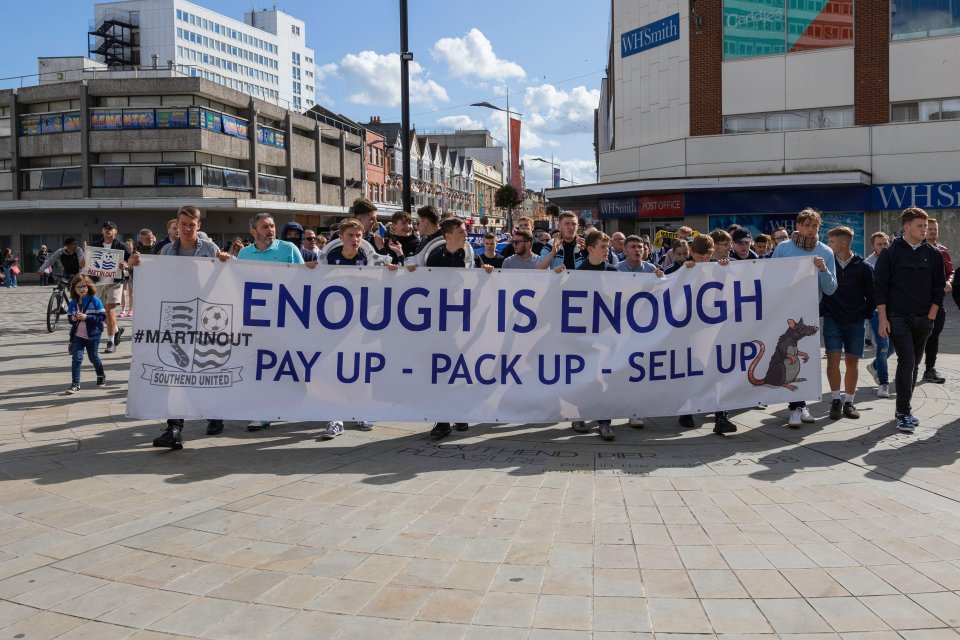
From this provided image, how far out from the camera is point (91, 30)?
361 feet

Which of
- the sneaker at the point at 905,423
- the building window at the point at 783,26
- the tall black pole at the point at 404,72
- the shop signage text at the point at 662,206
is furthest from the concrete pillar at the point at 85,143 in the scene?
the sneaker at the point at 905,423

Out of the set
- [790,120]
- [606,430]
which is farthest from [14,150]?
[606,430]

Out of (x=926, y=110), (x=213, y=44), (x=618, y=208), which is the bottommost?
(x=618, y=208)

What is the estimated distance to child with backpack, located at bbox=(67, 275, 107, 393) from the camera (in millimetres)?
9227

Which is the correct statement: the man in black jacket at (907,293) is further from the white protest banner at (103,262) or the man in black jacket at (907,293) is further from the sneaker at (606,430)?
the white protest banner at (103,262)

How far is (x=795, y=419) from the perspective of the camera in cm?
746

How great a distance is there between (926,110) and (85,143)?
42433 millimetres

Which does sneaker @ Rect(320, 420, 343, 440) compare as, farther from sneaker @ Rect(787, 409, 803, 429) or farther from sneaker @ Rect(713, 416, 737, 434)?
sneaker @ Rect(787, 409, 803, 429)

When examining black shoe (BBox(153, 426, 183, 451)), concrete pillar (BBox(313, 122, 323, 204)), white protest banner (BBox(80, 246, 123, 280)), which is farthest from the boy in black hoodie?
concrete pillar (BBox(313, 122, 323, 204))

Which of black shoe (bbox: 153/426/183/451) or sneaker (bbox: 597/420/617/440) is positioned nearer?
black shoe (bbox: 153/426/183/451)

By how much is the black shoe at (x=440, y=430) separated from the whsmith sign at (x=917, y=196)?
2259 centimetres

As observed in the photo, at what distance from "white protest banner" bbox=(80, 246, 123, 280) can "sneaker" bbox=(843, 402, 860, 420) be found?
35.3 ft

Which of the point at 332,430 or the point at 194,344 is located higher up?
the point at 194,344

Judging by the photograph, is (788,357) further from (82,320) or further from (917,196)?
(917,196)
